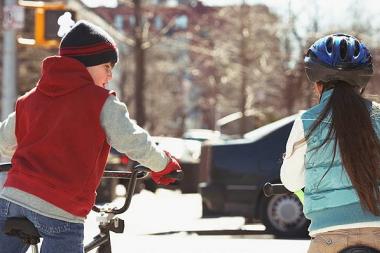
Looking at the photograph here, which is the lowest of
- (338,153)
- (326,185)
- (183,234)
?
(183,234)

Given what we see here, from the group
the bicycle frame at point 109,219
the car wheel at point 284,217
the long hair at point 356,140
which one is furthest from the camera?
the car wheel at point 284,217

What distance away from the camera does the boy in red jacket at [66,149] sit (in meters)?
3.25

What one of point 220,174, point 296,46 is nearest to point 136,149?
point 220,174

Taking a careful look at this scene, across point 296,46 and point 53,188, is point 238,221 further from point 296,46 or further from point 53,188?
point 296,46

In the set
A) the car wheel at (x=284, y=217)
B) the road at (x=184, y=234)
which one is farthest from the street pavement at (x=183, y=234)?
the car wheel at (x=284, y=217)

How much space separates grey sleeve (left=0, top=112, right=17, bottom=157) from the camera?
3.63 metres

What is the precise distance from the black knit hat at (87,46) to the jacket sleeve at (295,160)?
0.89 meters

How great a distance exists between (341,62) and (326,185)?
0.48m

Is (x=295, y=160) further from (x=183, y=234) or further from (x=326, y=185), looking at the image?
(x=183, y=234)

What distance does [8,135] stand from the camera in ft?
12.0

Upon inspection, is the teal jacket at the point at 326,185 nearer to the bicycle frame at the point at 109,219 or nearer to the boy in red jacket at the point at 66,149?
the boy in red jacket at the point at 66,149

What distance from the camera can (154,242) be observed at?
9.18 m

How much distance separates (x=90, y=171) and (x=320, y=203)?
909mm

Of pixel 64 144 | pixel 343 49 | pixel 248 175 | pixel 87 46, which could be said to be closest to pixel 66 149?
pixel 64 144
